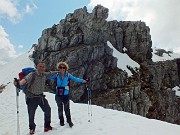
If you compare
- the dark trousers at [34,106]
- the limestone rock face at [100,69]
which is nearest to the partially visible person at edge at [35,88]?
the dark trousers at [34,106]

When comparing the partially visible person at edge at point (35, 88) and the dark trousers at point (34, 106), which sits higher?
the partially visible person at edge at point (35, 88)

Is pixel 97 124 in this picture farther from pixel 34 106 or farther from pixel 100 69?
pixel 100 69

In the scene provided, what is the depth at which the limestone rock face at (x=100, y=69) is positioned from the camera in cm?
6438

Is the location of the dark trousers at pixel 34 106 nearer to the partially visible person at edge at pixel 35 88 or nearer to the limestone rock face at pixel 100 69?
the partially visible person at edge at pixel 35 88

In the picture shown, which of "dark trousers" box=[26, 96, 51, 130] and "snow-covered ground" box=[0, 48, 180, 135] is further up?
"dark trousers" box=[26, 96, 51, 130]

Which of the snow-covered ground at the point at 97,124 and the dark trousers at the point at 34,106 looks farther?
the snow-covered ground at the point at 97,124

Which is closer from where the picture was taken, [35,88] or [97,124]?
[35,88]

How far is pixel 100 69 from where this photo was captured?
2714 inches

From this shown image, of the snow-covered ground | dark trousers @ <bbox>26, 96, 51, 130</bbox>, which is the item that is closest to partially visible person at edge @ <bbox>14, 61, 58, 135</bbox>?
dark trousers @ <bbox>26, 96, 51, 130</bbox>

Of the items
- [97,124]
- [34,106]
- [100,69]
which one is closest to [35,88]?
[34,106]

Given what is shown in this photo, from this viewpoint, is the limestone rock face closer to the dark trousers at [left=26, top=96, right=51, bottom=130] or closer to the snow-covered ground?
the snow-covered ground

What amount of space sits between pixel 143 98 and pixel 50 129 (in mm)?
54959

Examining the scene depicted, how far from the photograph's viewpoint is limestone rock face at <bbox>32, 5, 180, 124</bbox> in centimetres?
6438

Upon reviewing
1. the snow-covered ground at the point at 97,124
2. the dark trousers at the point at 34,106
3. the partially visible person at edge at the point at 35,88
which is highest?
the partially visible person at edge at the point at 35,88
